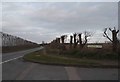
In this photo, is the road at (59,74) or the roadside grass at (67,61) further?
the roadside grass at (67,61)

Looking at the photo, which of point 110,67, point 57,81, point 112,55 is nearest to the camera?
point 57,81

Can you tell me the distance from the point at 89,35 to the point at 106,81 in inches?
1900

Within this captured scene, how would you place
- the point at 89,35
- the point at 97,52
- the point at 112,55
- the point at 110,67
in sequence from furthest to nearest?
the point at 89,35, the point at 97,52, the point at 112,55, the point at 110,67

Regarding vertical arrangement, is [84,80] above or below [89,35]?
below

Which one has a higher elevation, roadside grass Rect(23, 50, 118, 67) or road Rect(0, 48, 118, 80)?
roadside grass Rect(23, 50, 118, 67)

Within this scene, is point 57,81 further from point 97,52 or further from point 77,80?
point 97,52

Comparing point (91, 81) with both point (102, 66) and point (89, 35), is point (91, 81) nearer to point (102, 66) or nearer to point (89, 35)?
point (102, 66)

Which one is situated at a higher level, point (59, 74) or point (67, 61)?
point (67, 61)

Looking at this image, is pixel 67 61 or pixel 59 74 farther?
pixel 67 61

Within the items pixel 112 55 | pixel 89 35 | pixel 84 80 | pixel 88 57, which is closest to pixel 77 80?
pixel 84 80

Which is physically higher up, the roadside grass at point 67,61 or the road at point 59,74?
the roadside grass at point 67,61

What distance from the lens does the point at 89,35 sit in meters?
59.8

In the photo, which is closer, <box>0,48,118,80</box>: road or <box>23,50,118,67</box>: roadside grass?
<box>0,48,118,80</box>: road

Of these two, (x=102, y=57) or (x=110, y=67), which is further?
(x=102, y=57)
